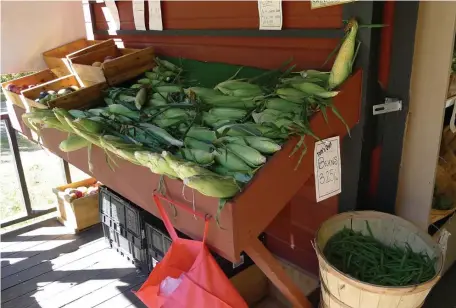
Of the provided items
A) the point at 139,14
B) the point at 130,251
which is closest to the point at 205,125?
the point at 139,14

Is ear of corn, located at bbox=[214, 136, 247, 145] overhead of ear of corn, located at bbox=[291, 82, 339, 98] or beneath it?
beneath

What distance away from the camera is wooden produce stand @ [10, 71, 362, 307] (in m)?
1.15

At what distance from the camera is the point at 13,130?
3205mm

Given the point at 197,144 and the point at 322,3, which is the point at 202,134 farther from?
the point at 322,3

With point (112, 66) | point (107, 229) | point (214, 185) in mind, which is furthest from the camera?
point (107, 229)

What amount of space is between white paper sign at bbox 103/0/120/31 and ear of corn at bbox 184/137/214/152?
1.87 metres

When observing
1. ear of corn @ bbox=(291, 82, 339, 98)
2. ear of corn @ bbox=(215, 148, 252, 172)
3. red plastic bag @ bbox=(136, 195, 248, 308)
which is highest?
ear of corn @ bbox=(291, 82, 339, 98)

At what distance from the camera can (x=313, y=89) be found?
4.73 ft

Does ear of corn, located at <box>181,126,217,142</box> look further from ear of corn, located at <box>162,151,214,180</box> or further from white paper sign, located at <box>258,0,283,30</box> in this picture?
white paper sign, located at <box>258,0,283,30</box>

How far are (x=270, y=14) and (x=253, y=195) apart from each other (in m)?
1.01

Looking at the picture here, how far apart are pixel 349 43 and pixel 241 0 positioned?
0.69 m

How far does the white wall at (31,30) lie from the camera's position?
2729mm

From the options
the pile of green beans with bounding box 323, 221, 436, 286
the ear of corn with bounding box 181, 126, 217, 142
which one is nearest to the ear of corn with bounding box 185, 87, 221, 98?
the ear of corn with bounding box 181, 126, 217, 142

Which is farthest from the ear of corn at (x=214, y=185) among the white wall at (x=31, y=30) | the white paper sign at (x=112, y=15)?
the white wall at (x=31, y=30)
